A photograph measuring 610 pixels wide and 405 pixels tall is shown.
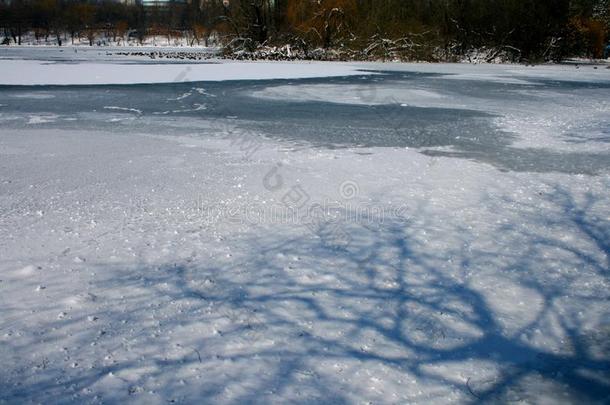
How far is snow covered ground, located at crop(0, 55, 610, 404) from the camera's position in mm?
2422

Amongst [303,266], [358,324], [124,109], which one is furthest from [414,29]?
[358,324]

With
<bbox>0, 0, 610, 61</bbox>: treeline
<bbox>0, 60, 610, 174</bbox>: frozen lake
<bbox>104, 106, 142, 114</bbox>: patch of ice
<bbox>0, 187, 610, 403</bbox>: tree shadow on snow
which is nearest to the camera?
<bbox>0, 187, 610, 403</bbox>: tree shadow on snow

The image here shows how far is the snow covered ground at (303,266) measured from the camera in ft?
7.95

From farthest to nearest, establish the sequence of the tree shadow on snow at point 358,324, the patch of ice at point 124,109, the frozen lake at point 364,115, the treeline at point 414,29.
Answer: the treeline at point 414,29 → the patch of ice at point 124,109 → the frozen lake at point 364,115 → the tree shadow on snow at point 358,324

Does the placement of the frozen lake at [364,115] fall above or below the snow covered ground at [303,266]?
above

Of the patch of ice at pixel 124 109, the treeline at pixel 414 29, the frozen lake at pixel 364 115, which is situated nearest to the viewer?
the frozen lake at pixel 364 115

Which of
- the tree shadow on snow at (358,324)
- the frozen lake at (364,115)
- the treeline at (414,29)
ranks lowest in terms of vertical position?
the tree shadow on snow at (358,324)

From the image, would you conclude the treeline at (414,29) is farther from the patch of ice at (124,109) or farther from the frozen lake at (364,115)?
the patch of ice at (124,109)

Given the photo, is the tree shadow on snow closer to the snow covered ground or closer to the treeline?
the snow covered ground

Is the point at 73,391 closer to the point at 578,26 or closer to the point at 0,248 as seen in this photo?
the point at 0,248

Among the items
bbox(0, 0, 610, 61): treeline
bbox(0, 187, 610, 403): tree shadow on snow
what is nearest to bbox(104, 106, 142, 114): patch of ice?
bbox(0, 187, 610, 403): tree shadow on snow

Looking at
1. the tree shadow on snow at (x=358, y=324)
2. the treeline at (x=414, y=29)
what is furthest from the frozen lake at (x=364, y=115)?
the treeline at (x=414, y=29)

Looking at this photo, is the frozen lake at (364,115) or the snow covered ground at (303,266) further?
the frozen lake at (364,115)

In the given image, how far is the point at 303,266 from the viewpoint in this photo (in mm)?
3518
